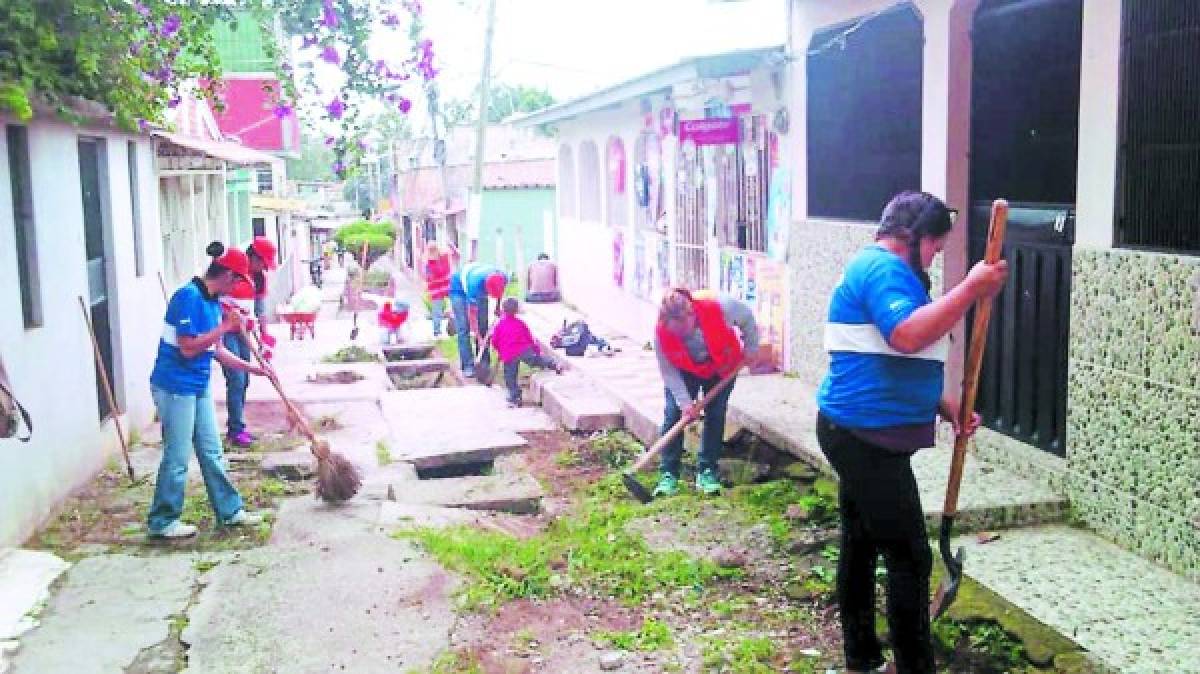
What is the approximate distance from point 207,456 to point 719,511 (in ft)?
10.4

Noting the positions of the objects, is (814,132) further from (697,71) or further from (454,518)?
(454,518)

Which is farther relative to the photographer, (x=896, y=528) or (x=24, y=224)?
(x=24, y=224)

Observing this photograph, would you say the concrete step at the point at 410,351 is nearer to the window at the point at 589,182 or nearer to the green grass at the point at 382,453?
the window at the point at 589,182

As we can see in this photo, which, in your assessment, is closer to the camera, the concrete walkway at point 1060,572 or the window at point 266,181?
the concrete walkway at point 1060,572

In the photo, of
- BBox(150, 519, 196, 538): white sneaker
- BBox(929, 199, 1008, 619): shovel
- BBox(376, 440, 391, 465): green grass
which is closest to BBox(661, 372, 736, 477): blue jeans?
BBox(376, 440, 391, 465): green grass

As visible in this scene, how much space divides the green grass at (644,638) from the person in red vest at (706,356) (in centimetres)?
238

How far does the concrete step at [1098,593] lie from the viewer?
13.8ft

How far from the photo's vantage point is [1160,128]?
502cm

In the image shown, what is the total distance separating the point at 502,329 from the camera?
12328mm

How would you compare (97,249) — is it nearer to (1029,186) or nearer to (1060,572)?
(1029,186)

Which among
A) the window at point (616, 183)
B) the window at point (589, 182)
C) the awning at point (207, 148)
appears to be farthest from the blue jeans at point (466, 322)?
the window at point (589, 182)

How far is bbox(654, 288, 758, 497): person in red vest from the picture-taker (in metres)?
7.45

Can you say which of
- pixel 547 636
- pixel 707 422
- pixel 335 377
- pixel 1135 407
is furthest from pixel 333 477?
pixel 335 377

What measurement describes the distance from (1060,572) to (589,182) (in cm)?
1459
